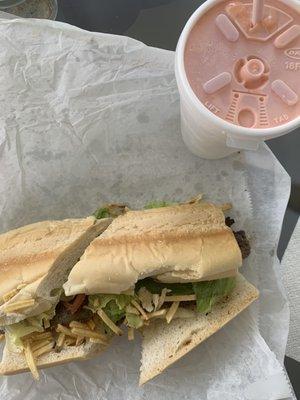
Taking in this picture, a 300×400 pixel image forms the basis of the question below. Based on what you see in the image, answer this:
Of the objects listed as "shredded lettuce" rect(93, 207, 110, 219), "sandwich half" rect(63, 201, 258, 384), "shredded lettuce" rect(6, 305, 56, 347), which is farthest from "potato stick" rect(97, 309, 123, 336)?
"shredded lettuce" rect(93, 207, 110, 219)

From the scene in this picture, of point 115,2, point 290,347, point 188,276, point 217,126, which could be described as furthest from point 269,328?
point 115,2

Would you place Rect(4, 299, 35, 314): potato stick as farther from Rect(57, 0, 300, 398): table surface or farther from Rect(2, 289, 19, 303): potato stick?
Rect(57, 0, 300, 398): table surface

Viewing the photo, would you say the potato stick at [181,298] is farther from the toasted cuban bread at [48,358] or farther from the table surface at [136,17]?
the table surface at [136,17]

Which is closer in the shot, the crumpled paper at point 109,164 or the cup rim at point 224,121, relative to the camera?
the cup rim at point 224,121

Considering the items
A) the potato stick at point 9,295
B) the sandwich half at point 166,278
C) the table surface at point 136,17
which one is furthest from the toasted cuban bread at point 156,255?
the table surface at point 136,17

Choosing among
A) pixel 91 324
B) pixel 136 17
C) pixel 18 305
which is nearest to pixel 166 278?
pixel 91 324

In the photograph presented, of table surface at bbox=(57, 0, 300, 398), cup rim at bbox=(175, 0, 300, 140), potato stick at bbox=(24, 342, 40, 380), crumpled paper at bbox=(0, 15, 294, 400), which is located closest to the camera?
cup rim at bbox=(175, 0, 300, 140)

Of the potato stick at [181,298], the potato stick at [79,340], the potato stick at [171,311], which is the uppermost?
the potato stick at [181,298]

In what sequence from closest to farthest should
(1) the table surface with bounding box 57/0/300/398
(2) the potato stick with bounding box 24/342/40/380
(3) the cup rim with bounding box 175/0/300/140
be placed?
1. (3) the cup rim with bounding box 175/0/300/140
2. (2) the potato stick with bounding box 24/342/40/380
3. (1) the table surface with bounding box 57/0/300/398
